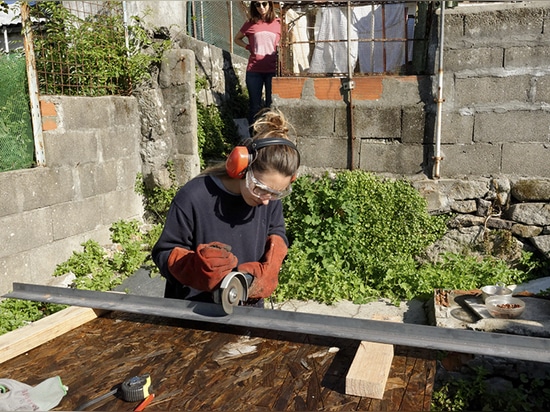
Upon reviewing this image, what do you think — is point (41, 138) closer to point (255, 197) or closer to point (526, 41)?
point (255, 197)

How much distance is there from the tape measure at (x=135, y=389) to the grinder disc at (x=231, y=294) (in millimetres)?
481

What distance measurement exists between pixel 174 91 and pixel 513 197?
418 cm

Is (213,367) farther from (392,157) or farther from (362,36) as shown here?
(362,36)

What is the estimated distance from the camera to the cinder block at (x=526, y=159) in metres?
5.54

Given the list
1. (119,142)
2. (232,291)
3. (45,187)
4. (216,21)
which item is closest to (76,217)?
(45,187)

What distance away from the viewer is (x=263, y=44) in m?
7.01

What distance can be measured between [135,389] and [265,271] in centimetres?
99

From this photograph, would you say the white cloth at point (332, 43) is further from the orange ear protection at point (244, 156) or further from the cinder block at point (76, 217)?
the orange ear protection at point (244, 156)

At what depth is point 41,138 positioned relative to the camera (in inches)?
209

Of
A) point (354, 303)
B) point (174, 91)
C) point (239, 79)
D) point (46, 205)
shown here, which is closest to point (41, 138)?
point (46, 205)

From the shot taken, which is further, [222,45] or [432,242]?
[222,45]

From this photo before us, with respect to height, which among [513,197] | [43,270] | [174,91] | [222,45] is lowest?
[43,270]

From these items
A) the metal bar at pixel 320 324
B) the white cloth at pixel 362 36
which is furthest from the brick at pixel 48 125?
the metal bar at pixel 320 324

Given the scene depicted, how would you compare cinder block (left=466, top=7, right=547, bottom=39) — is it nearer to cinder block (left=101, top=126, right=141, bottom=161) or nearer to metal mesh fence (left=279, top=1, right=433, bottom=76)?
metal mesh fence (left=279, top=1, right=433, bottom=76)
